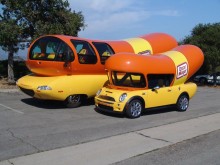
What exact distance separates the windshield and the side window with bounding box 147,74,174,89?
10.2 inches

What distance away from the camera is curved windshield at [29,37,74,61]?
41.2 ft

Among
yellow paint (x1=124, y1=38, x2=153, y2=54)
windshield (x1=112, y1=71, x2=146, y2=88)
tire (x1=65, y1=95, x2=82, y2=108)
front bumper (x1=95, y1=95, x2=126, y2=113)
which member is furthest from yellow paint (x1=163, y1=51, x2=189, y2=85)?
tire (x1=65, y1=95, x2=82, y2=108)

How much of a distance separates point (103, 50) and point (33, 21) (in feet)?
17.9

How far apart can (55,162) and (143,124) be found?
430 centimetres

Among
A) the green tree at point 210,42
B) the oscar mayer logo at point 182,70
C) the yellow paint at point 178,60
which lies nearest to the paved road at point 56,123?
the yellow paint at point 178,60

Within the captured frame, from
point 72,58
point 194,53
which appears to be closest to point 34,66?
point 72,58

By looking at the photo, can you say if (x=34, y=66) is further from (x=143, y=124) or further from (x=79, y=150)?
(x=79, y=150)

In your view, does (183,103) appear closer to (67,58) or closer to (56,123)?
(67,58)

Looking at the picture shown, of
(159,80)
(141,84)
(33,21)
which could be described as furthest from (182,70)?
(33,21)

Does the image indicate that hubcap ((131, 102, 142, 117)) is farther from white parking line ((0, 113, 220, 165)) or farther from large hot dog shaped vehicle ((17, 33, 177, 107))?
large hot dog shaped vehicle ((17, 33, 177, 107))

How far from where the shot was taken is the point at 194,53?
571 inches

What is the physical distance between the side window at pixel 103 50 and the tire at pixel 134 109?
260cm

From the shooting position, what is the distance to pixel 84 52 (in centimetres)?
1312

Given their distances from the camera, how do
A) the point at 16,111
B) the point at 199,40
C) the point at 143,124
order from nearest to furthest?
the point at 143,124 → the point at 16,111 → the point at 199,40
